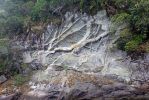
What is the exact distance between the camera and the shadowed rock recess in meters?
14.0

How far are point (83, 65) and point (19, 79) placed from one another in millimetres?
2649

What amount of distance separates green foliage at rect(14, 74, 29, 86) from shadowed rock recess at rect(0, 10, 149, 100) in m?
0.32

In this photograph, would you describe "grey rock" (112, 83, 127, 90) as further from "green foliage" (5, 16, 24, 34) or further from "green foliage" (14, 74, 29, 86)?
"green foliage" (5, 16, 24, 34)

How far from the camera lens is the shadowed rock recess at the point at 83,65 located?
13969 mm

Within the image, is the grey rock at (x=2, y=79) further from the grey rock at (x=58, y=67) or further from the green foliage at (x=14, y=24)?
the green foliage at (x=14, y=24)

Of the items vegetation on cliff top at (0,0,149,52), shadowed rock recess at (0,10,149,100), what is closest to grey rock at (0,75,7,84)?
shadowed rock recess at (0,10,149,100)

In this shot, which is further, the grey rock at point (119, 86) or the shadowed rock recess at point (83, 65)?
the shadowed rock recess at point (83, 65)

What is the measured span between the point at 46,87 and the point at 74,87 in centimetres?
116

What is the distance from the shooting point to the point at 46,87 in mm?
14859

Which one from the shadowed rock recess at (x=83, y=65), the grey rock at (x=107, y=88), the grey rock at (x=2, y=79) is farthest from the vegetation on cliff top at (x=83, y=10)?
the grey rock at (x=2, y=79)

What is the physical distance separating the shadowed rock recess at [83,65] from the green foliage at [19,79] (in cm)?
32

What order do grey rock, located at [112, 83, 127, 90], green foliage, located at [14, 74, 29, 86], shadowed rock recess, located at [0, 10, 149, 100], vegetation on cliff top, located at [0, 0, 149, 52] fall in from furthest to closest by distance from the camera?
green foliage, located at [14, 74, 29, 86]
vegetation on cliff top, located at [0, 0, 149, 52]
shadowed rock recess, located at [0, 10, 149, 100]
grey rock, located at [112, 83, 127, 90]

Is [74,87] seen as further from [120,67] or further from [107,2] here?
[107,2]

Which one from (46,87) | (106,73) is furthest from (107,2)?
(46,87)
